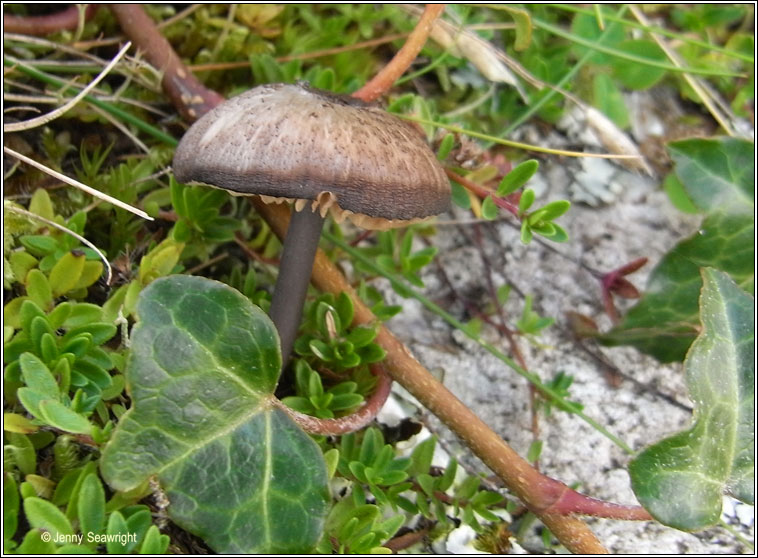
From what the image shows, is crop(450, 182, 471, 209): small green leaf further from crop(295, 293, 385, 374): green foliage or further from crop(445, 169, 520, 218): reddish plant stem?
crop(295, 293, 385, 374): green foliage

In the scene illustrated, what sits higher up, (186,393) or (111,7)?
(111,7)

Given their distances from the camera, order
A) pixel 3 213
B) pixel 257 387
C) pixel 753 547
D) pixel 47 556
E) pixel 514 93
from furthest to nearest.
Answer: pixel 514 93
pixel 753 547
pixel 3 213
pixel 257 387
pixel 47 556

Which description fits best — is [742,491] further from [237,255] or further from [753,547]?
[237,255]

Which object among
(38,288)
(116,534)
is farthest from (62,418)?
(38,288)

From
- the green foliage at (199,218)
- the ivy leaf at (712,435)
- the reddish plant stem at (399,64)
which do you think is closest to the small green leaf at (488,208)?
the reddish plant stem at (399,64)

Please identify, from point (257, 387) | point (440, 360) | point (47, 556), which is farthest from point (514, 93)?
point (47, 556)

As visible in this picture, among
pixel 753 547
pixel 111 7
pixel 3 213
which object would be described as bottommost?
pixel 753 547
